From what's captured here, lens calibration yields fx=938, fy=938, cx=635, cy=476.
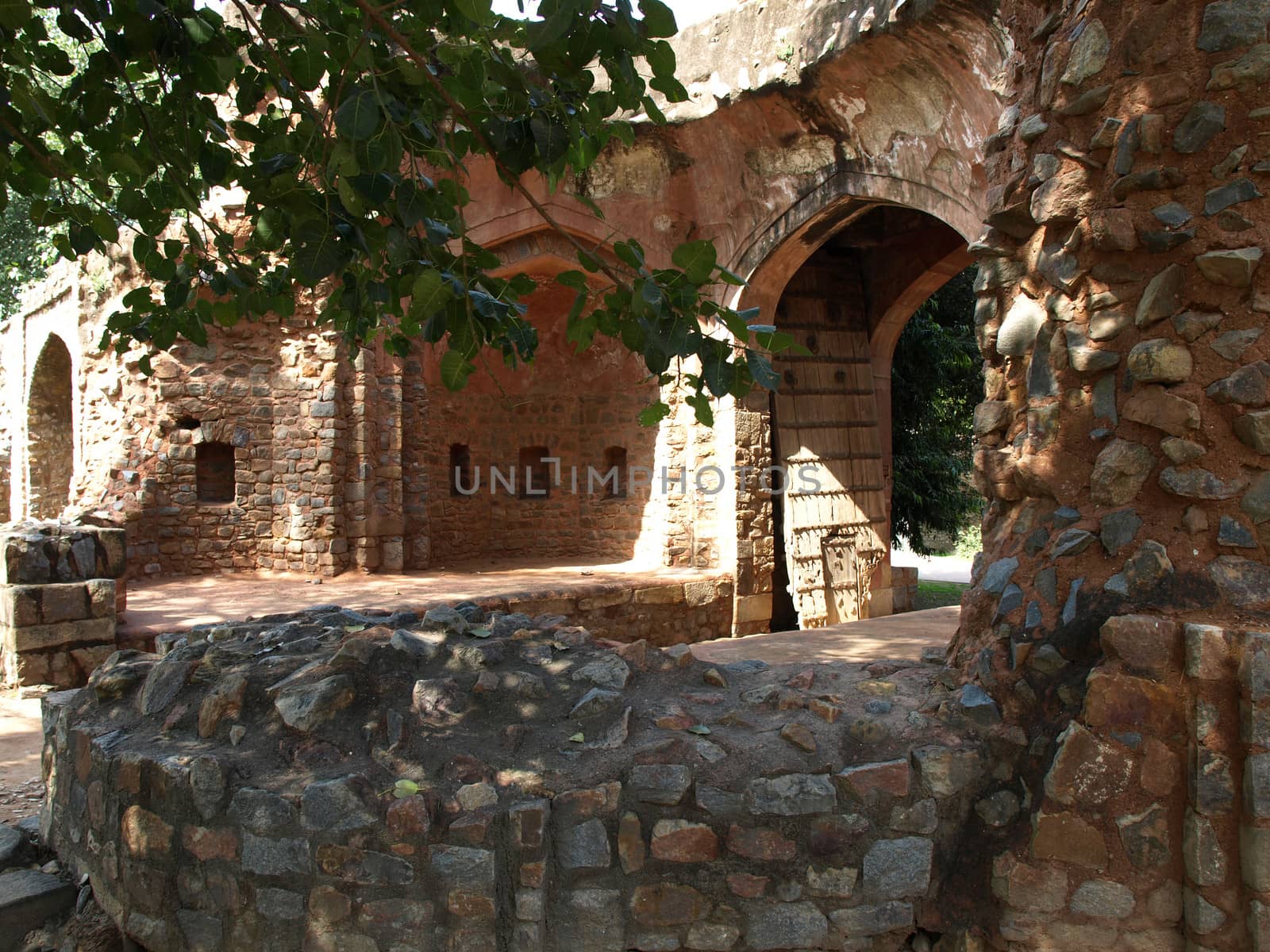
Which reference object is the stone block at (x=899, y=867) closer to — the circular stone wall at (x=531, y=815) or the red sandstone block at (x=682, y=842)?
the circular stone wall at (x=531, y=815)

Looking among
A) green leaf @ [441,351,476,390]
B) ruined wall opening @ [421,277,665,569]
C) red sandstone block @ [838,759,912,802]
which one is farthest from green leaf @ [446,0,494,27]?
ruined wall opening @ [421,277,665,569]

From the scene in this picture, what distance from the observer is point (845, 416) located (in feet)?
33.7

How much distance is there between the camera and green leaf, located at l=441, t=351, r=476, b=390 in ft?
7.36

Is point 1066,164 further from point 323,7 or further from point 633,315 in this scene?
point 323,7

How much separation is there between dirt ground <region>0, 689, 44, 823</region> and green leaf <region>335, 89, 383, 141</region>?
10.5 feet

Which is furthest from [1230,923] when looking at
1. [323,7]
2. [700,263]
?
[323,7]

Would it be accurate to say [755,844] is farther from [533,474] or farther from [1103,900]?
[533,474]

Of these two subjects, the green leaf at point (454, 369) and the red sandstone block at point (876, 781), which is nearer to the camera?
the green leaf at point (454, 369)

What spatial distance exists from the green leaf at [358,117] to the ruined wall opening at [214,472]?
8.57m

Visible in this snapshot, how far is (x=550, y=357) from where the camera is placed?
40.1 ft

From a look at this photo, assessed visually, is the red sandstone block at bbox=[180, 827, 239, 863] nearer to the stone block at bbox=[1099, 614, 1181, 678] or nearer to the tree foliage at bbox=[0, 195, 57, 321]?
the stone block at bbox=[1099, 614, 1181, 678]

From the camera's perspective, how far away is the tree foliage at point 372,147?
2.08m

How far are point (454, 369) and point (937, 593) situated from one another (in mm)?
12670

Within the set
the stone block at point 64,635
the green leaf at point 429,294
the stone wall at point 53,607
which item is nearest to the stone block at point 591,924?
the green leaf at point 429,294
